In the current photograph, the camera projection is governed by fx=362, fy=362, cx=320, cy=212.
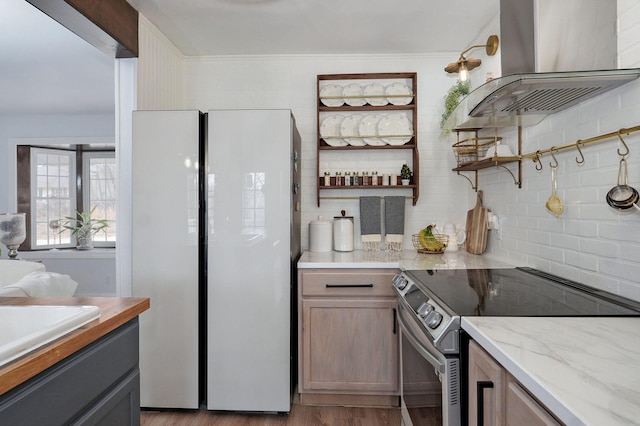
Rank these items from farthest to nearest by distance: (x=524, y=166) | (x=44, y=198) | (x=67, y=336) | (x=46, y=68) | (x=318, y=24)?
(x=44, y=198) < (x=46, y=68) < (x=318, y=24) < (x=524, y=166) < (x=67, y=336)

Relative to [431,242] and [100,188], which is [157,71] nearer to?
[431,242]

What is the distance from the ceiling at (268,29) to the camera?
2.28 m

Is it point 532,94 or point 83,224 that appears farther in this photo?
point 83,224

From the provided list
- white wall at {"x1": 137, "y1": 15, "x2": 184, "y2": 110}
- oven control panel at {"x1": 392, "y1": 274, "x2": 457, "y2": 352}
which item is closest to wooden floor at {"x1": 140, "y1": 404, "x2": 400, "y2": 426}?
oven control panel at {"x1": 392, "y1": 274, "x2": 457, "y2": 352}

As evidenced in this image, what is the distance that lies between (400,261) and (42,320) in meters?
1.78

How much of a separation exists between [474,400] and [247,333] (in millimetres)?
1424

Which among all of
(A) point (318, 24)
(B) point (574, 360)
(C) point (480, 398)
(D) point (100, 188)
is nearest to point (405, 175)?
(A) point (318, 24)

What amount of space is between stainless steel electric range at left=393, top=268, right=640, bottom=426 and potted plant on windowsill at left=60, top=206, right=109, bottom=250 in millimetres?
4779

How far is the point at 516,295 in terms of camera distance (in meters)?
1.42

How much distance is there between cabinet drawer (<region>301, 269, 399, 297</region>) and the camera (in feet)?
7.30

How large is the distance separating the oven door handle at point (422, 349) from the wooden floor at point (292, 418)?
73cm

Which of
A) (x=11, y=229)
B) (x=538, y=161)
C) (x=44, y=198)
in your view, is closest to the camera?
(x=538, y=161)

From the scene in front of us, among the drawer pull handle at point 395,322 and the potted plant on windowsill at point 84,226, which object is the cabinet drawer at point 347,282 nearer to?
the drawer pull handle at point 395,322

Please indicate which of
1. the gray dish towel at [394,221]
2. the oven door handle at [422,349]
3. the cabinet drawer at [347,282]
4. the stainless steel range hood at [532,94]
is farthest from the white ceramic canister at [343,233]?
the stainless steel range hood at [532,94]
